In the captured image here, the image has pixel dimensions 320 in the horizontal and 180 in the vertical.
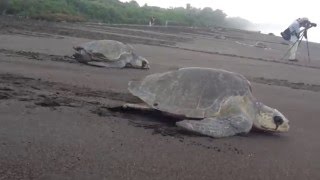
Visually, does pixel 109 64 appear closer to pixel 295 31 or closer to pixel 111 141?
pixel 111 141

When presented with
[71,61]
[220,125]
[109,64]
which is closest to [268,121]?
[220,125]

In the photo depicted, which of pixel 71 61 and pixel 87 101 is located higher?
pixel 87 101

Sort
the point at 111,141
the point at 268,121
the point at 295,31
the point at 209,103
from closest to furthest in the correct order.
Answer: the point at 111,141, the point at 209,103, the point at 268,121, the point at 295,31

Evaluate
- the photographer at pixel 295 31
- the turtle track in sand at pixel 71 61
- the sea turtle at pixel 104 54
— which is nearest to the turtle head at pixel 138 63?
the sea turtle at pixel 104 54

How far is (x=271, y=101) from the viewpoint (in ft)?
22.4

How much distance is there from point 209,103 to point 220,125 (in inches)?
9.8

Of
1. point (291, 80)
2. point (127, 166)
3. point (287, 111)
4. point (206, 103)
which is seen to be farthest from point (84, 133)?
point (291, 80)

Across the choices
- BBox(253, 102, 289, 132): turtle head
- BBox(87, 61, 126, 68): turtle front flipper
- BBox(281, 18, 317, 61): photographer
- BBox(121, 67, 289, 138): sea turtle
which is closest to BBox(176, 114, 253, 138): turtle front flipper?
BBox(121, 67, 289, 138): sea turtle

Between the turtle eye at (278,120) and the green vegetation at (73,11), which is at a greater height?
the turtle eye at (278,120)

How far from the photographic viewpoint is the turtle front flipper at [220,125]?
4.40 metres

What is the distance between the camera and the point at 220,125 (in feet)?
14.7

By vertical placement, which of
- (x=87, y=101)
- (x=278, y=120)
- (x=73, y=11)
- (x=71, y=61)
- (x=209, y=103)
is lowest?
(x=73, y=11)

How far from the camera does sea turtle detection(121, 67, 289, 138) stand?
452cm

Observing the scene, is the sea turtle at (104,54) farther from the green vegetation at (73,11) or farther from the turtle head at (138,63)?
the green vegetation at (73,11)
